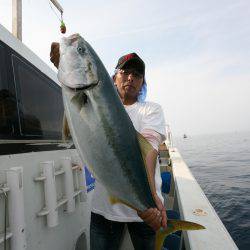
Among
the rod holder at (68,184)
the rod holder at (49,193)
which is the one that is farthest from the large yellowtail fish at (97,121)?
the rod holder at (68,184)

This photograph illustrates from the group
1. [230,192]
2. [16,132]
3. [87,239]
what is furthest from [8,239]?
[230,192]

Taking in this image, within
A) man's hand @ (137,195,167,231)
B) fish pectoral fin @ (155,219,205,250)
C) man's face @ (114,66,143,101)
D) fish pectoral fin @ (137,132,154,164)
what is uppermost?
man's face @ (114,66,143,101)

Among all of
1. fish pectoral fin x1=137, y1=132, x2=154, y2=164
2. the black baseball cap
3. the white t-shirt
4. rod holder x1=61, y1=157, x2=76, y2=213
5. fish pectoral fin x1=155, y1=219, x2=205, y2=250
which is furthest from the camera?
rod holder x1=61, y1=157, x2=76, y2=213

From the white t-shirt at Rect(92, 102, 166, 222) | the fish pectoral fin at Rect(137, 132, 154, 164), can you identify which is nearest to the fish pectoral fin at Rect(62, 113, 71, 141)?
the fish pectoral fin at Rect(137, 132, 154, 164)

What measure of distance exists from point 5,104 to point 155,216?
151 centimetres

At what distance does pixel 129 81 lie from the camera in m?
2.79

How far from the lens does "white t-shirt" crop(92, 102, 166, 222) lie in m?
2.61

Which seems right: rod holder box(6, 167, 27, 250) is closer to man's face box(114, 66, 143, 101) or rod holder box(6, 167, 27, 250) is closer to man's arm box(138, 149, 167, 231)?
man's arm box(138, 149, 167, 231)

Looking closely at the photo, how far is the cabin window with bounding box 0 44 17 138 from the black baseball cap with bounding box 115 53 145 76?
101cm

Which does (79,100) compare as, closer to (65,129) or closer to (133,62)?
(65,129)

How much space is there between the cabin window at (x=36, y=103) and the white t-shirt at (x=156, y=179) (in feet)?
2.97

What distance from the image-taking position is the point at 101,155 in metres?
1.84

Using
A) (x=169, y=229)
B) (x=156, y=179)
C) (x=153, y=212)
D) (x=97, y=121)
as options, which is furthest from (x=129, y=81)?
(x=169, y=229)

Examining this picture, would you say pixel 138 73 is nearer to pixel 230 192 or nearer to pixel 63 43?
pixel 63 43
